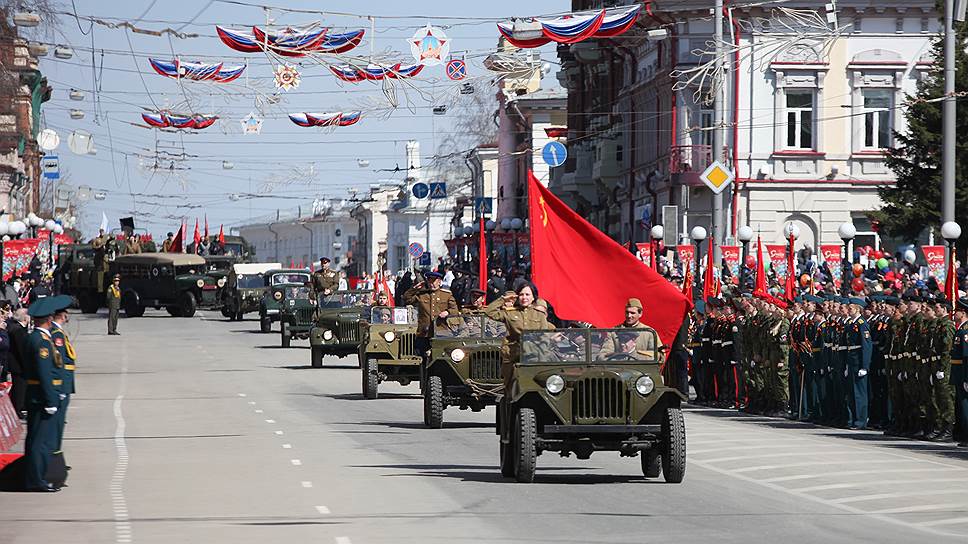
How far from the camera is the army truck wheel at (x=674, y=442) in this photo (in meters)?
16.2

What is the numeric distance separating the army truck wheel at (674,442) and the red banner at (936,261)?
14003mm

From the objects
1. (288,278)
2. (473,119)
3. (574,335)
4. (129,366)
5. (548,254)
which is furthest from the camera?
(473,119)

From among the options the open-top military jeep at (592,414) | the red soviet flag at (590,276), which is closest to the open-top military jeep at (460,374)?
the red soviet flag at (590,276)

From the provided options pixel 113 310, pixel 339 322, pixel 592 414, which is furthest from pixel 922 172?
pixel 592 414

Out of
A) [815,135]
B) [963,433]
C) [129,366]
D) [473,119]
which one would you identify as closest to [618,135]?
[815,135]

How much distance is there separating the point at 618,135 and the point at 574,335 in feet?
161

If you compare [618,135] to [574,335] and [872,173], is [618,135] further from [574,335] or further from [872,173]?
[574,335]

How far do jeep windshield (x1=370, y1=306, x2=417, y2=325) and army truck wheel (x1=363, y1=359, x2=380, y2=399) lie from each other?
0.85 meters

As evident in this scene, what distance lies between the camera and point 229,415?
2670 centimetres

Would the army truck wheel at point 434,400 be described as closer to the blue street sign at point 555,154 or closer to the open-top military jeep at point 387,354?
the open-top military jeep at point 387,354

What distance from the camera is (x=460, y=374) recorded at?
23375 millimetres

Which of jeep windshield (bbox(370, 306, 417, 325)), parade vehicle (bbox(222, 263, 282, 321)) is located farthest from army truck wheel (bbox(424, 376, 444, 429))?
parade vehicle (bbox(222, 263, 282, 321))

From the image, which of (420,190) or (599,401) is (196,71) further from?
(420,190)

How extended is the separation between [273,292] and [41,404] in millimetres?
40947
